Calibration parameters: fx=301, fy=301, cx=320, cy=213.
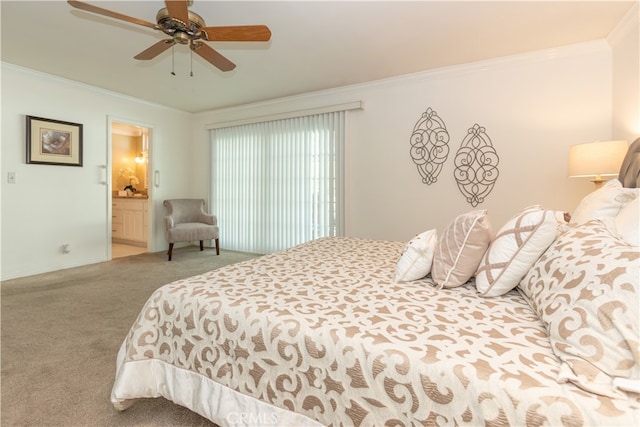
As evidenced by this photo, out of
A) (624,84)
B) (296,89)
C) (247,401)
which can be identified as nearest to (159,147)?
(296,89)

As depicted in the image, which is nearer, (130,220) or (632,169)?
(632,169)

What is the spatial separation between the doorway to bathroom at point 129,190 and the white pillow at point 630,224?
223 inches

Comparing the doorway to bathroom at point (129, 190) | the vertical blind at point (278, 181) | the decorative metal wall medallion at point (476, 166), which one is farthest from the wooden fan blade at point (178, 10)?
the doorway to bathroom at point (129, 190)

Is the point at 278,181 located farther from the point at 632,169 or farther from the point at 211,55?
the point at 632,169

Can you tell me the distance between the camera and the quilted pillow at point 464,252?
1.37 m

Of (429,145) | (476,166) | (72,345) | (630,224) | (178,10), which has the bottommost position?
(72,345)

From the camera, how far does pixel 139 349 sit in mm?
1273

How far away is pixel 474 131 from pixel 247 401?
3.43 m

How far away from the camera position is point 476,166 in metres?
3.39

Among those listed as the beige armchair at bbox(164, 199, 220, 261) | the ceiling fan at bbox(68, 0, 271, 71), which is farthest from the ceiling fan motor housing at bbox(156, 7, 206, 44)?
the beige armchair at bbox(164, 199, 220, 261)

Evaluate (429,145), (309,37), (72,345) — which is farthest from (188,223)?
(429,145)

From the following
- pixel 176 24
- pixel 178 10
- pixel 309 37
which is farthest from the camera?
pixel 309 37

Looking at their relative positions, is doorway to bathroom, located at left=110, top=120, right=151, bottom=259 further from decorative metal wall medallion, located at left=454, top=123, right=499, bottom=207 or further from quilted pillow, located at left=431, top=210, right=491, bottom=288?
quilted pillow, located at left=431, top=210, right=491, bottom=288

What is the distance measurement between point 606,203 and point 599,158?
111cm
